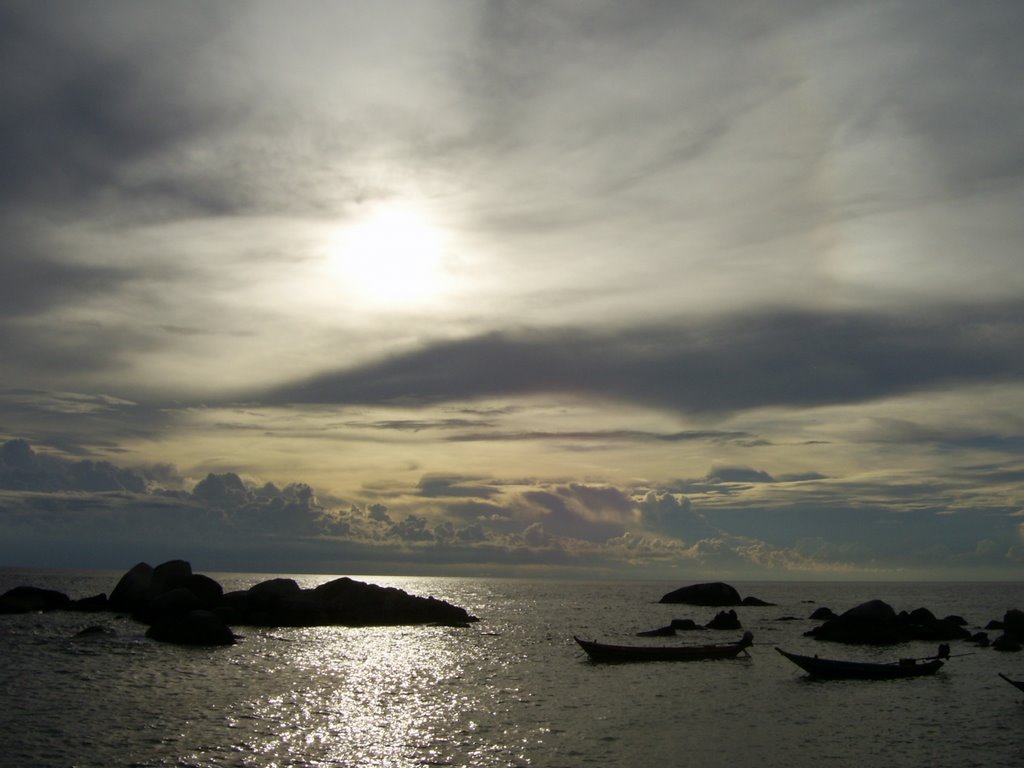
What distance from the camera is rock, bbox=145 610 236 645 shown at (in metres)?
56.7

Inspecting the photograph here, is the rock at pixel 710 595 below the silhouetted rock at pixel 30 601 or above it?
below

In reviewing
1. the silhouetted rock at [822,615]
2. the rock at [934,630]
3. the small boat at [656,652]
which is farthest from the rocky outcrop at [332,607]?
the rock at [934,630]

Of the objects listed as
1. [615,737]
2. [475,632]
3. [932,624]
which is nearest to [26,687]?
[615,737]

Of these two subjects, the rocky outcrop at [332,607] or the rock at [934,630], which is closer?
the rock at [934,630]

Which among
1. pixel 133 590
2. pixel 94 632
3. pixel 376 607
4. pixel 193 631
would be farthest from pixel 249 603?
pixel 193 631

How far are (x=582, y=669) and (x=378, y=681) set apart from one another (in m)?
13.6

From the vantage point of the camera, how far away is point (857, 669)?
50219 mm

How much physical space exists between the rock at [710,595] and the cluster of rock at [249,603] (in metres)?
50.5

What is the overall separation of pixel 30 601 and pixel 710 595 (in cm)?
8817

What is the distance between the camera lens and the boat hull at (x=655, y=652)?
56812mm

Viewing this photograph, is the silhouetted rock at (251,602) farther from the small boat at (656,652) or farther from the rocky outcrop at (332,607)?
the small boat at (656,652)

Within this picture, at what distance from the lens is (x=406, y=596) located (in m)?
87.8

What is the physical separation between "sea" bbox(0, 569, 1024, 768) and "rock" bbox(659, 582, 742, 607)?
199 ft

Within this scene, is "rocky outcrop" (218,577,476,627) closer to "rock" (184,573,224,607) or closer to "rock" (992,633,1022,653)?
"rock" (184,573,224,607)
